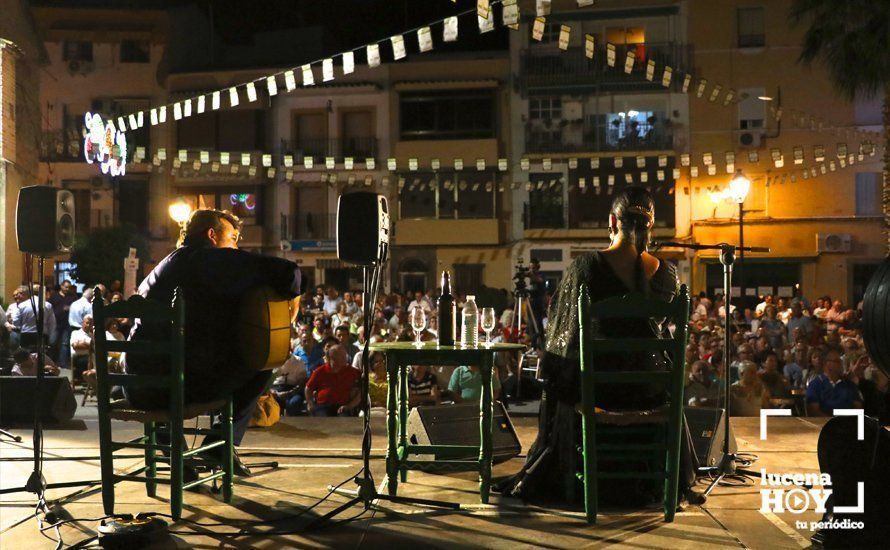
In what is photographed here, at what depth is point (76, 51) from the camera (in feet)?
89.0

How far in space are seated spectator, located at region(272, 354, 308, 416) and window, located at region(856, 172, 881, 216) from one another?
61.3 feet

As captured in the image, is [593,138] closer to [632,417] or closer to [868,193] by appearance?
[868,193]

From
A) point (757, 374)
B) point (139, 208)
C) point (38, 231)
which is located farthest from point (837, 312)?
point (139, 208)

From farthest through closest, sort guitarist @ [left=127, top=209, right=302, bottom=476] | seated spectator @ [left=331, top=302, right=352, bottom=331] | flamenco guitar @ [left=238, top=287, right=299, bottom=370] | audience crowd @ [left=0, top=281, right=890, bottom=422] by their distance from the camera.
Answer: seated spectator @ [left=331, top=302, right=352, bottom=331], audience crowd @ [left=0, top=281, right=890, bottom=422], flamenco guitar @ [left=238, top=287, right=299, bottom=370], guitarist @ [left=127, top=209, right=302, bottom=476]

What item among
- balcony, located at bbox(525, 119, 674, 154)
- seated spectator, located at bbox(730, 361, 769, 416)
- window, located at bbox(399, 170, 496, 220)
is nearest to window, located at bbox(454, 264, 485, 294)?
A: window, located at bbox(399, 170, 496, 220)

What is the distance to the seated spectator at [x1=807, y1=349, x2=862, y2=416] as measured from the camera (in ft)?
25.6

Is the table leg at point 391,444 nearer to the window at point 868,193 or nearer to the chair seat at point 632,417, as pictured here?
the chair seat at point 632,417

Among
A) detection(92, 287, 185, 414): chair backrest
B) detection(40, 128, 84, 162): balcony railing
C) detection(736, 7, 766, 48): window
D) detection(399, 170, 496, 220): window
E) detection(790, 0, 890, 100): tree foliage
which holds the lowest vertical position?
detection(92, 287, 185, 414): chair backrest

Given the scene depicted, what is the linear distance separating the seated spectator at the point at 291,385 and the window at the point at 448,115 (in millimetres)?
16910

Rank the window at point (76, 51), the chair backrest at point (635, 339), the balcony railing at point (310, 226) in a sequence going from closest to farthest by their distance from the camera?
1. the chair backrest at point (635, 339)
2. the balcony railing at point (310, 226)
3. the window at point (76, 51)

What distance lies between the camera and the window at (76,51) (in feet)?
88.7

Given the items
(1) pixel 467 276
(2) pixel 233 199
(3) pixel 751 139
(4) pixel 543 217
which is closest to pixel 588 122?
(4) pixel 543 217

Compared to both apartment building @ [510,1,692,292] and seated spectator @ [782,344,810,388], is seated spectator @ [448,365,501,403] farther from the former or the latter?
apartment building @ [510,1,692,292]

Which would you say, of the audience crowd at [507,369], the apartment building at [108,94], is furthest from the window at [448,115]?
the audience crowd at [507,369]
